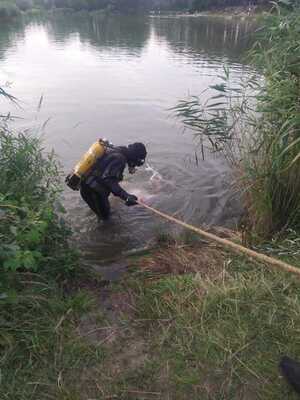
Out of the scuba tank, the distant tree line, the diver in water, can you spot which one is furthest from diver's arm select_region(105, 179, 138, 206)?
the distant tree line

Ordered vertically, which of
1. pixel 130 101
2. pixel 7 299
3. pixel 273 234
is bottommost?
pixel 130 101

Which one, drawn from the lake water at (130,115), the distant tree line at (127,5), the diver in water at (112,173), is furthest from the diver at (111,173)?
the distant tree line at (127,5)

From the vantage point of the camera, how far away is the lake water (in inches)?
242

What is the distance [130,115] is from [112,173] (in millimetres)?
7663

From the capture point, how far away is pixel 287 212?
171 inches

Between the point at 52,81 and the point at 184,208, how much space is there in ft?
40.0

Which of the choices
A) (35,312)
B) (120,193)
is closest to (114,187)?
(120,193)

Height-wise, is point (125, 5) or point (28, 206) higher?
point (28, 206)

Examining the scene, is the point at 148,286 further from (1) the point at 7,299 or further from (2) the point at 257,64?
(2) the point at 257,64

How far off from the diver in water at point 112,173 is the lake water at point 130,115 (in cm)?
80

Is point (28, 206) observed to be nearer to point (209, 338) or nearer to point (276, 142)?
point (209, 338)

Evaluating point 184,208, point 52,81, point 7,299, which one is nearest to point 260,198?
point 184,208

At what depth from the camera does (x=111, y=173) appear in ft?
16.5

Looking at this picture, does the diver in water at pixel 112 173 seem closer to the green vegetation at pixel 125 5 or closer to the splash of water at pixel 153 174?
the splash of water at pixel 153 174
